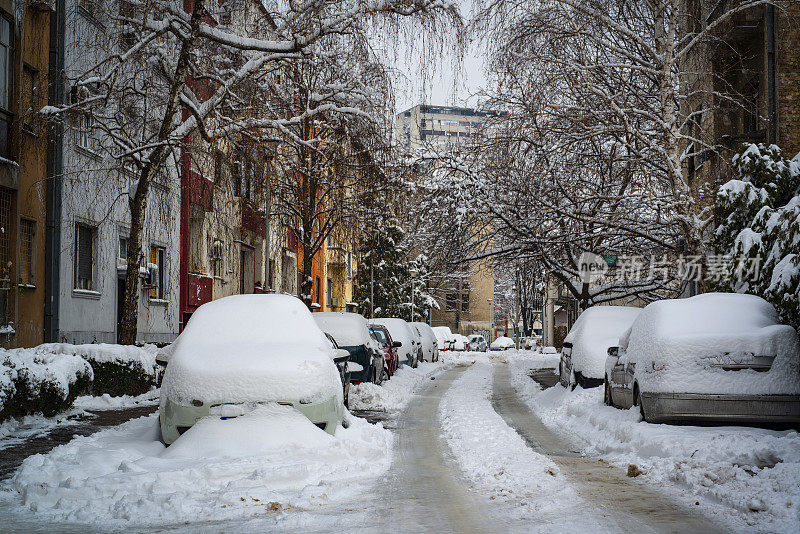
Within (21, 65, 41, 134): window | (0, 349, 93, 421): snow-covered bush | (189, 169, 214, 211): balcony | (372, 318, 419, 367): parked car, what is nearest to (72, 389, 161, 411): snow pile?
(0, 349, 93, 421): snow-covered bush

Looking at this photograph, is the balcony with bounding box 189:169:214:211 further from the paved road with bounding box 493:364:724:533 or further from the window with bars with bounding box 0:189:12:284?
the paved road with bounding box 493:364:724:533

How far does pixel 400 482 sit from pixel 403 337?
81.5 ft

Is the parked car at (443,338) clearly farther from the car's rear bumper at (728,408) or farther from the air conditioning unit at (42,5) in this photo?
the car's rear bumper at (728,408)

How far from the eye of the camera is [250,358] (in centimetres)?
951

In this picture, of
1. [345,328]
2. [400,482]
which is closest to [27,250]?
[345,328]

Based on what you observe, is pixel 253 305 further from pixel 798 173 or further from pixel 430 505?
pixel 798 173

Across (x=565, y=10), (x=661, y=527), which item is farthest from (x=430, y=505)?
(x=565, y=10)

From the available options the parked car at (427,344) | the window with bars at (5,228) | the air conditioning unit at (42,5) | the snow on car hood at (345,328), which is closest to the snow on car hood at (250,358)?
the snow on car hood at (345,328)

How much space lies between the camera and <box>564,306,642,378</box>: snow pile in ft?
58.4

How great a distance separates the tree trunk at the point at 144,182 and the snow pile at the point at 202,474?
24.6 ft

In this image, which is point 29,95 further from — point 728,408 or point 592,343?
point 728,408

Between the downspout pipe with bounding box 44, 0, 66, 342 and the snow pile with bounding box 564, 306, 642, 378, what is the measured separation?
37.9 feet

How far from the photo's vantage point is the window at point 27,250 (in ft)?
63.1

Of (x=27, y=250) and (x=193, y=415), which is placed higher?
(x=27, y=250)
